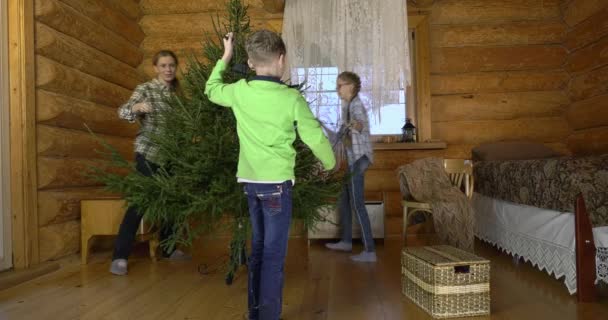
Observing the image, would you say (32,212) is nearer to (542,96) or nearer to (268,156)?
(268,156)

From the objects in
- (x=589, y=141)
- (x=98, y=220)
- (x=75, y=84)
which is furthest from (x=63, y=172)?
(x=589, y=141)

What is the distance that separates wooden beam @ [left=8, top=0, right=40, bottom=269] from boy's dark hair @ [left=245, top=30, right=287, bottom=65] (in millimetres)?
2111

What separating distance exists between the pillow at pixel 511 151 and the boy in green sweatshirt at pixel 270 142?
119 inches

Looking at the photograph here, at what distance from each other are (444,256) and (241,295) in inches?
44.7

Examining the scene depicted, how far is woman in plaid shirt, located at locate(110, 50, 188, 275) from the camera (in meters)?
3.10

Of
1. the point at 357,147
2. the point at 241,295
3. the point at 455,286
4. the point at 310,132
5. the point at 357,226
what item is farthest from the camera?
the point at 357,226

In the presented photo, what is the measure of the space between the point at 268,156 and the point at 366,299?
45.2 inches

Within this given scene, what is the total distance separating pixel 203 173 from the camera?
2.60 metres

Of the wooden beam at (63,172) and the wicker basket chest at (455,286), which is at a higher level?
the wooden beam at (63,172)

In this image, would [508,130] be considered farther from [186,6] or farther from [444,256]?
[186,6]

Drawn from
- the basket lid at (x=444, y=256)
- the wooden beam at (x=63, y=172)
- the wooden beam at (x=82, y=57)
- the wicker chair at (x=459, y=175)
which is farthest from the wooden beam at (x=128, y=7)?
the basket lid at (x=444, y=256)

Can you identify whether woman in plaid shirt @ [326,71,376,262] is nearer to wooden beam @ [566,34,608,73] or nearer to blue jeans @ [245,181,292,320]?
blue jeans @ [245,181,292,320]

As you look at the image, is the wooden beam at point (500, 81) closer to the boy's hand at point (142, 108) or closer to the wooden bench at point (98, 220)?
the boy's hand at point (142, 108)

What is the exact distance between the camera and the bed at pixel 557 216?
8.36 feet
